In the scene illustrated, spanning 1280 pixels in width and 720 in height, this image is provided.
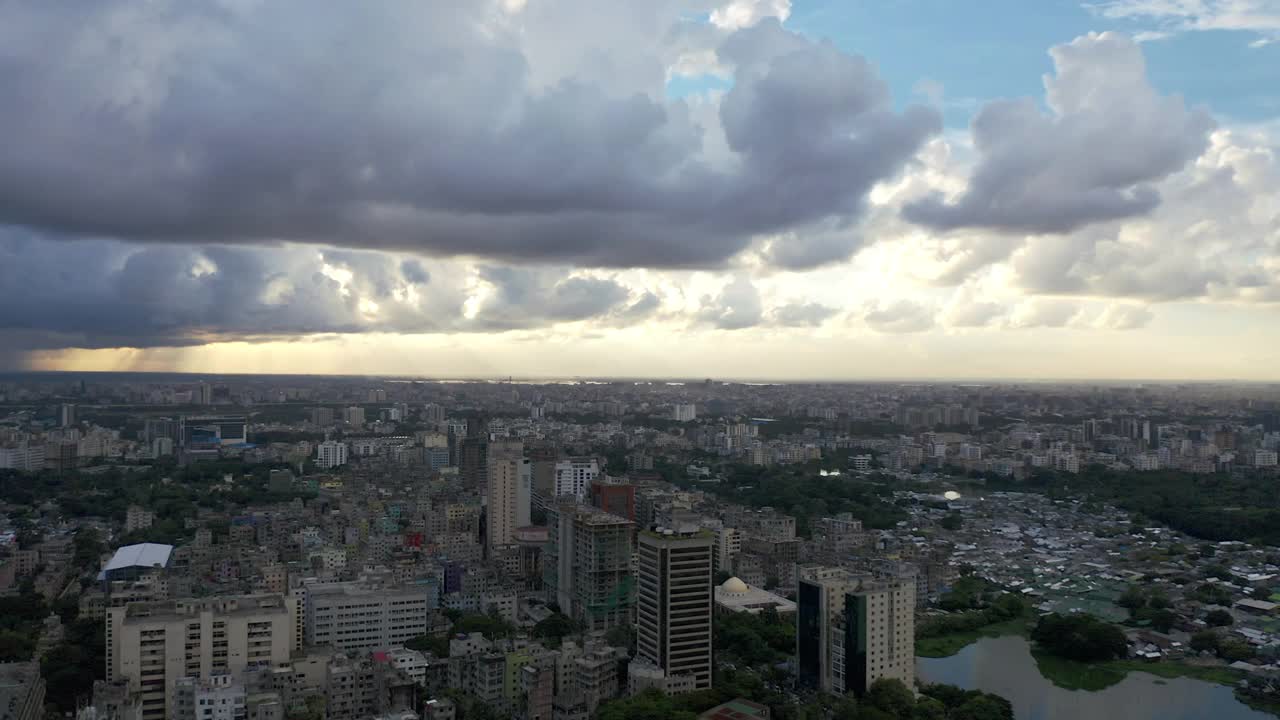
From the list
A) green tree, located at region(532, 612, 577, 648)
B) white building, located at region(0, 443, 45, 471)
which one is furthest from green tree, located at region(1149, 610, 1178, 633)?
white building, located at region(0, 443, 45, 471)

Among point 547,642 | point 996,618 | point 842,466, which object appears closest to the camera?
point 547,642

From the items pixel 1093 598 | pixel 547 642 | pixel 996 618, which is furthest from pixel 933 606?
pixel 547 642

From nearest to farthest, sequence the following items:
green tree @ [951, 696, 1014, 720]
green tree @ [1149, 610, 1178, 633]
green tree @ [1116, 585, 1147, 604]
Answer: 1. green tree @ [951, 696, 1014, 720]
2. green tree @ [1149, 610, 1178, 633]
3. green tree @ [1116, 585, 1147, 604]

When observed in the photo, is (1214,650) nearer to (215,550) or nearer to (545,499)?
(545,499)

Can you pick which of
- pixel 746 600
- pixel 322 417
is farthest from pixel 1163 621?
pixel 322 417

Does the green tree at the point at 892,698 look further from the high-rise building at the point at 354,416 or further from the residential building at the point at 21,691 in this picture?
the high-rise building at the point at 354,416

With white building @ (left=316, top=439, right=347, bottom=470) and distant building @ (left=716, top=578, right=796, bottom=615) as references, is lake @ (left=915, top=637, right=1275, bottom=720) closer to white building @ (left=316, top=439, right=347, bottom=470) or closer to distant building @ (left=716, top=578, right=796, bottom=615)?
distant building @ (left=716, top=578, right=796, bottom=615)

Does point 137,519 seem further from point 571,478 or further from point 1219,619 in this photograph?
point 1219,619
